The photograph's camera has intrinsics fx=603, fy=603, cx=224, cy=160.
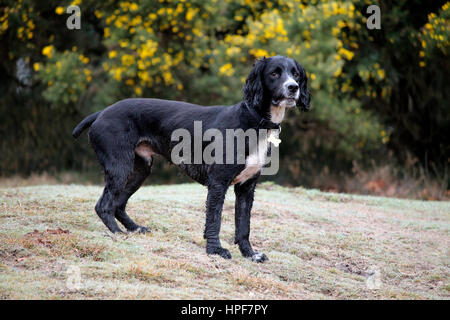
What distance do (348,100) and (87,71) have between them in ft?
21.5

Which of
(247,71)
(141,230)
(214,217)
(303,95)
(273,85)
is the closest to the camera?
(273,85)

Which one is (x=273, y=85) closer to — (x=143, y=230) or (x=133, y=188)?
(x=133, y=188)

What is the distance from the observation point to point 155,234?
664cm

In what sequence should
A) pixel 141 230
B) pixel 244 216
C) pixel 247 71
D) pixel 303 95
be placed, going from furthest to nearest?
1. pixel 247 71
2. pixel 141 230
3. pixel 244 216
4. pixel 303 95

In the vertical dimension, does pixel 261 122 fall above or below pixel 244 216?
above

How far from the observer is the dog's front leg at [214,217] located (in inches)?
231

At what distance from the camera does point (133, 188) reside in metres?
6.73

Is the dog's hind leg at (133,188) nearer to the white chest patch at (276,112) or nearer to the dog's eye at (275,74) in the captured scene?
the white chest patch at (276,112)

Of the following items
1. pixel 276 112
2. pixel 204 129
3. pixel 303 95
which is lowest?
pixel 204 129

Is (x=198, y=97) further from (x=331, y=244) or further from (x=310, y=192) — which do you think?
(x=331, y=244)

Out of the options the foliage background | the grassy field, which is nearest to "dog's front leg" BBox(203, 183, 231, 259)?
the grassy field

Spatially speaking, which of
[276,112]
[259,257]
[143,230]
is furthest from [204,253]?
[276,112]

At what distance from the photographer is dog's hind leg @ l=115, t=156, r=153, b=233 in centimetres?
667

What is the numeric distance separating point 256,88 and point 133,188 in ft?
6.17
